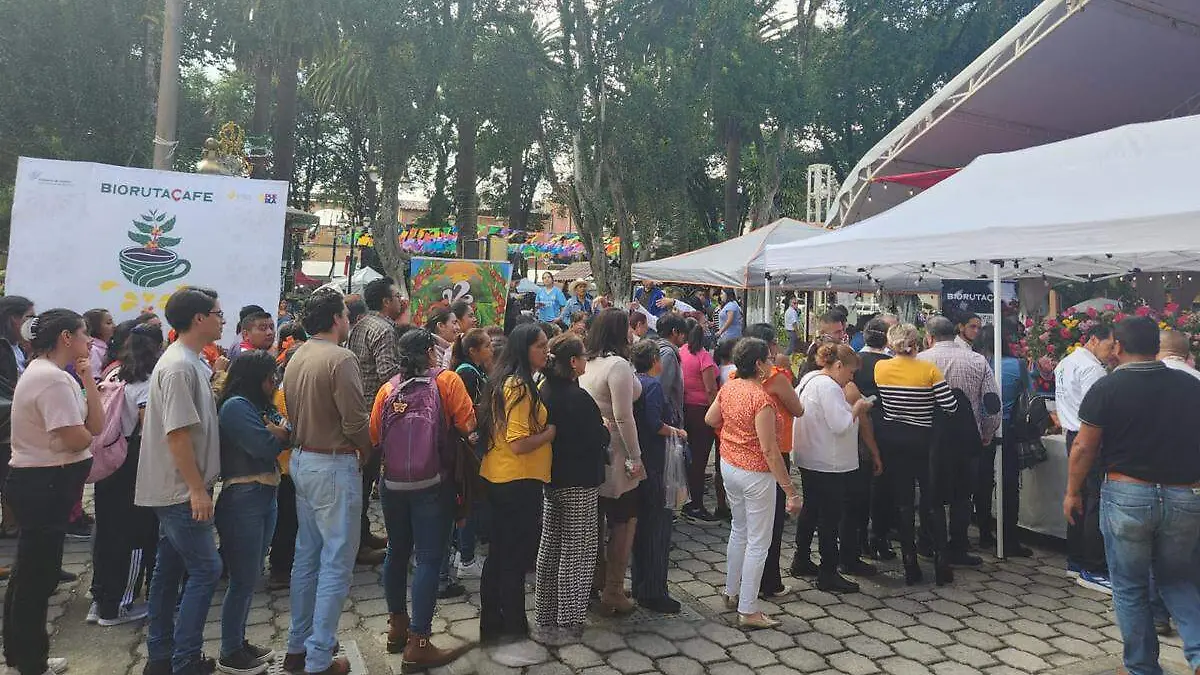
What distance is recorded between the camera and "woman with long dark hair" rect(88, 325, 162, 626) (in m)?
4.07

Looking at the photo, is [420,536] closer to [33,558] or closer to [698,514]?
[33,558]

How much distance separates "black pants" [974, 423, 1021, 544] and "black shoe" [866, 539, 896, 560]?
34.4 inches

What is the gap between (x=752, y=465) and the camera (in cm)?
418

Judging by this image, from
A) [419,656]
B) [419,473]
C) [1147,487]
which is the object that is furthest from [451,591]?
[1147,487]

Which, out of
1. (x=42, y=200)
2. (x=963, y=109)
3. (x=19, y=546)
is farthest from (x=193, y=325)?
(x=963, y=109)

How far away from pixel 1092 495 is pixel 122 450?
19.3 ft

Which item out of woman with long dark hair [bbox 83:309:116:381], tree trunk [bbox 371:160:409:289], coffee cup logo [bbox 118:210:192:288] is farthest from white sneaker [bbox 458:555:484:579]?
tree trunk [bbox 371:160:409:289]

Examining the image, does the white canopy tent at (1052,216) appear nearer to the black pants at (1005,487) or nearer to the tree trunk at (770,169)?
the black pants at (1005,487)

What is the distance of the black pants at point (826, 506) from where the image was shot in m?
4.74

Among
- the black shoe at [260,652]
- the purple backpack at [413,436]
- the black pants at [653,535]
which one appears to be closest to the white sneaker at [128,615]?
the black shoe at [260,652]

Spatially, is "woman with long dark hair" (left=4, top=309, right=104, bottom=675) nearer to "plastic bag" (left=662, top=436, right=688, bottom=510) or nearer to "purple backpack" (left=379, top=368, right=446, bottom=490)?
"purple backpack" (left=379, top=368, right=446, bottom=490)

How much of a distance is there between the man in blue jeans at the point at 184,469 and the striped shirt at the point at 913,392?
3953 mm

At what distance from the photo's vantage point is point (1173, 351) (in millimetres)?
4352

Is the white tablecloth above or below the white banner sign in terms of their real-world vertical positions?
below
